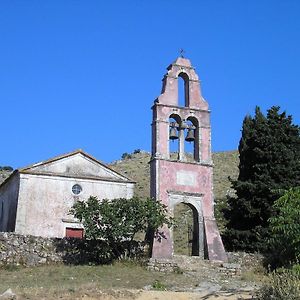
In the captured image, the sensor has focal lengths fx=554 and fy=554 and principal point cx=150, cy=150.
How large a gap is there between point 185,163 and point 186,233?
13719mm

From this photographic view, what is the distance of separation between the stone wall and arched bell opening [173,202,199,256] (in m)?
2.94

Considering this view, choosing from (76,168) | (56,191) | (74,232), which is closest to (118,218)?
(74,232)

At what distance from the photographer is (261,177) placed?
31.6 m

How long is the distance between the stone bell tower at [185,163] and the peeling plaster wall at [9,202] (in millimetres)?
10128

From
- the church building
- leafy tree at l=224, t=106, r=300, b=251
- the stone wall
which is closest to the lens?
the stone wall

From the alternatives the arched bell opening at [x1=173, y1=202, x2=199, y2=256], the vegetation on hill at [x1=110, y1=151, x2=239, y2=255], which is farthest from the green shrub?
the vegetation on hill at [x1=110, y1=151, x2=239, y2=255]

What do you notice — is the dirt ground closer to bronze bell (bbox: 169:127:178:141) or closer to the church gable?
bronze bell (bbox: 169:127:178:141)

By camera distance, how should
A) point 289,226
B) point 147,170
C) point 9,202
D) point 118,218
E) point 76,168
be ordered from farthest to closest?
1. point 147,170
2. point 9,202
3. point 76,168
4. point 118,218
5. point 289,226

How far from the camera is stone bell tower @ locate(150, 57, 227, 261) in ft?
91.5

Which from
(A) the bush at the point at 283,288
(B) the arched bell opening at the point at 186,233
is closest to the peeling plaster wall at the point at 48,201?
(B) the arched bell opening at the point at 186,233

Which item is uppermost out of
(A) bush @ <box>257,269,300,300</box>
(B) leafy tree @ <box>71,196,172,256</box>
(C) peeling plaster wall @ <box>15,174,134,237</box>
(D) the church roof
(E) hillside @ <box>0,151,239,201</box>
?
(E) hillside @ <box>0,151,239,201</box>

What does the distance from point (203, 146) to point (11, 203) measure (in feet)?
43.5

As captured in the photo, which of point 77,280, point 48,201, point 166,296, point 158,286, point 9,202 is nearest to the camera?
point 166,296

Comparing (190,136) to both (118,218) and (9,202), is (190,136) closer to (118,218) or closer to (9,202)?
(118,218)
